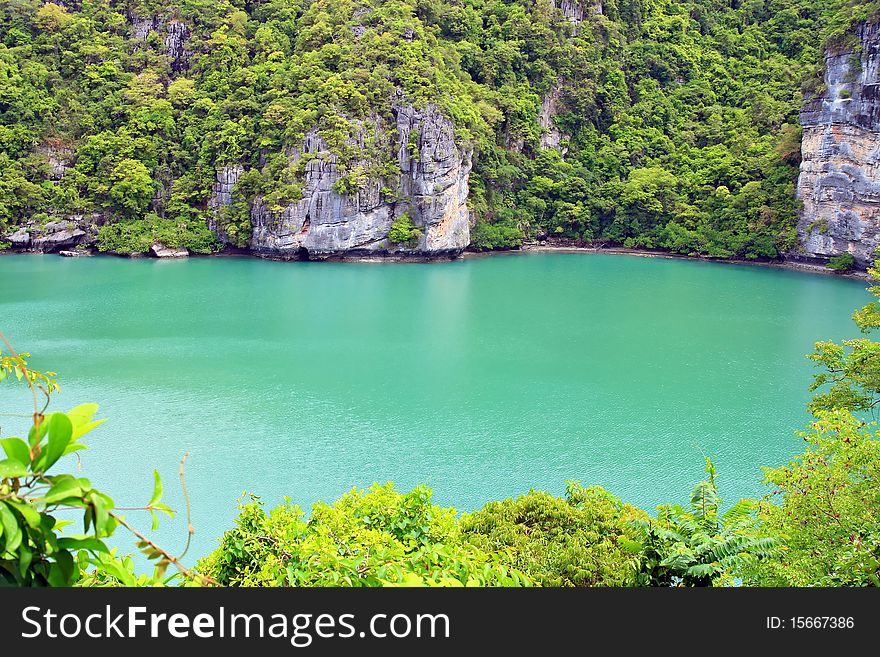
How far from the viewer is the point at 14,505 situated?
0.98 m

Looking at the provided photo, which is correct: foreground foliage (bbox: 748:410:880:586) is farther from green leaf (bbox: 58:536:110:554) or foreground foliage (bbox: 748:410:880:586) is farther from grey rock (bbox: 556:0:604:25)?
grey rock (bbox: 556:0:604:25)

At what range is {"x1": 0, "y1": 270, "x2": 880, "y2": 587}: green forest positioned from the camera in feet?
3.30

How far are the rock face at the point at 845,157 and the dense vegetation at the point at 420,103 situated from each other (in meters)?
1.09

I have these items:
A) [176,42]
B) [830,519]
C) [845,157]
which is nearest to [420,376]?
[830,519]

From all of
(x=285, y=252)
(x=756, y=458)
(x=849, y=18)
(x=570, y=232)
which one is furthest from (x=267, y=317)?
(x=849, y=18)

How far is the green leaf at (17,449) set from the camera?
97cm

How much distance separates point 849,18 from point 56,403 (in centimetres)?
2878

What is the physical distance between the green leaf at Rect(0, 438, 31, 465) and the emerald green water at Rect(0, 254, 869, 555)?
727 cm

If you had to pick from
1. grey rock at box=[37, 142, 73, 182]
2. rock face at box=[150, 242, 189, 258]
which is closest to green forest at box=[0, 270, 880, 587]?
rock face at box=[150, 242, 189, 258]

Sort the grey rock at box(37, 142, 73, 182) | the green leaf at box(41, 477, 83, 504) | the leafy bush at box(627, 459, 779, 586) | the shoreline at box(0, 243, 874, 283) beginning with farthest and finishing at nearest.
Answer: the grey rock at box(37, 142, 73, 182)
the shoreline at box(0, 243, 874, 283)
the leafy bush at box(627, 459, 779, 586)
the green leaf at box(41, 477, 83, 504)

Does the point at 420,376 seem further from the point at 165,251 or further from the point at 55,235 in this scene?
the point at 55,235

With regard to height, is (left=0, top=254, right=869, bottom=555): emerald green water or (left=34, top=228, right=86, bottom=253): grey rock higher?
(left=34, top=228, right=86, bottom=253): grey rock

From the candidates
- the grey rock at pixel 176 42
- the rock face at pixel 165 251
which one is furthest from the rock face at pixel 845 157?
the grey rock at pixel 176 42

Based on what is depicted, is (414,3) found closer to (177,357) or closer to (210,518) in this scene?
(177,357)
